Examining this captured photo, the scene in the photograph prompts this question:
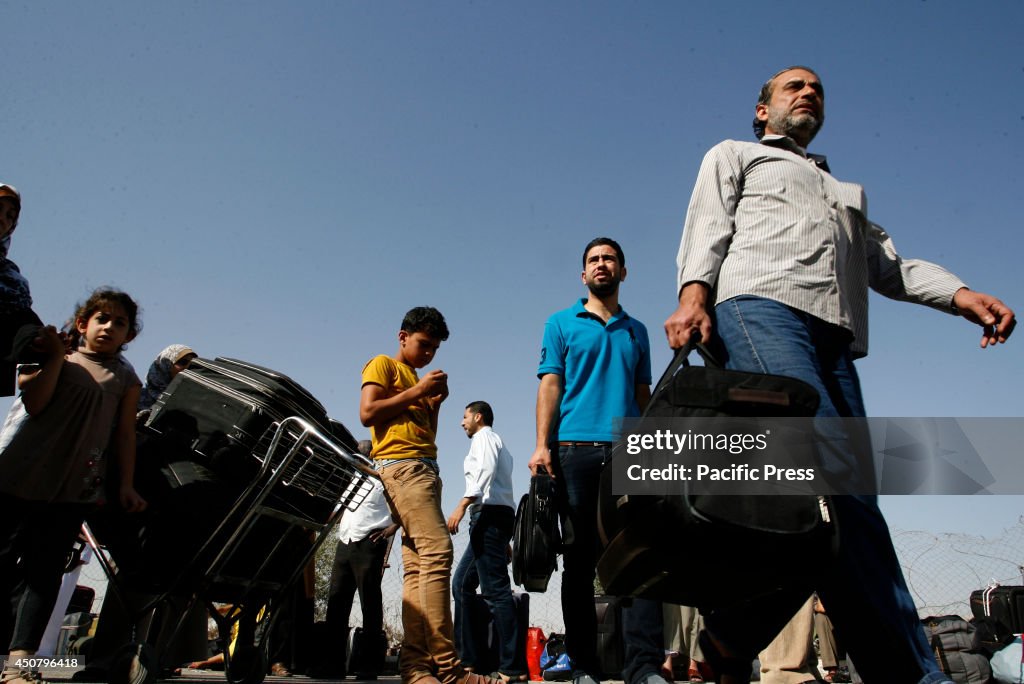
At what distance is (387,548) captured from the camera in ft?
23.1

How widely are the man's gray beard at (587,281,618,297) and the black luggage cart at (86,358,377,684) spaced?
60.2 inches

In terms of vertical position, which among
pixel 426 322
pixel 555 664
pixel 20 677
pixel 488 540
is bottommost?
pixel 555 664

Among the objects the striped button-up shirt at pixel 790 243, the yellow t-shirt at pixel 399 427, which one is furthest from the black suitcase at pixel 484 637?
the striped button-up shirt at pixel 790 243

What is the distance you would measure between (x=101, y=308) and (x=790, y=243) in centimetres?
339

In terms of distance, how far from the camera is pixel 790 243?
2.78 metres

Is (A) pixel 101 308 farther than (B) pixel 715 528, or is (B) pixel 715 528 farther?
(A) pixel 101 308

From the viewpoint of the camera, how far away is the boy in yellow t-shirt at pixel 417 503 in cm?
423

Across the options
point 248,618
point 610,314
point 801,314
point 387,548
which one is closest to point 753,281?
point 801,314

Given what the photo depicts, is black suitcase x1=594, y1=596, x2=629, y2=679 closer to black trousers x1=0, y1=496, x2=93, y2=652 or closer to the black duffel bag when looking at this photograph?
black trousers x1=0, y1=496, x2=93, y2=652

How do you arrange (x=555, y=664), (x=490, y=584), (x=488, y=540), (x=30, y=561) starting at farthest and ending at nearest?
1. (x=555, y=664)
2. (x=488, y=540)
3. (x=490, y=584)
4. (x=30, y=561)

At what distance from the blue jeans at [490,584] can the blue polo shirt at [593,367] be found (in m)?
1.95

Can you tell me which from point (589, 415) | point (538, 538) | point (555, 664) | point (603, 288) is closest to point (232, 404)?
point (538, 538)

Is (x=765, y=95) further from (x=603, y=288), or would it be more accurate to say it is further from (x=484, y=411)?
(x=484, y=411)

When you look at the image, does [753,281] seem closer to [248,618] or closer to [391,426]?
[391,426]
